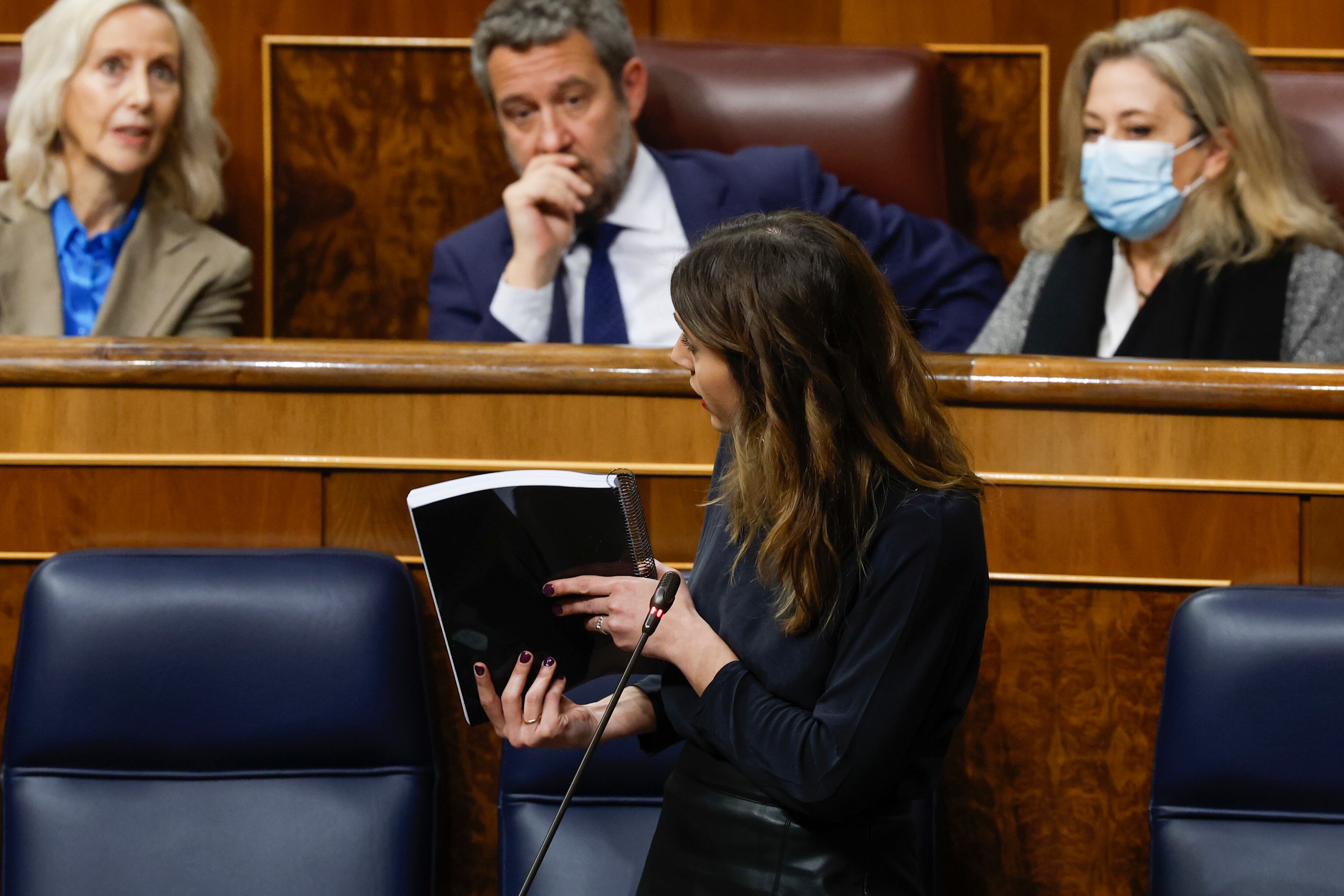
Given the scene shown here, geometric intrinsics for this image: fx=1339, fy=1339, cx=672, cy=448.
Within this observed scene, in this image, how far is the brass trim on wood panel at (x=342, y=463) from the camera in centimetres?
86

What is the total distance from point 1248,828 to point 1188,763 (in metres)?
0.05

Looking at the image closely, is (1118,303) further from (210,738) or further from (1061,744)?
(210,738)

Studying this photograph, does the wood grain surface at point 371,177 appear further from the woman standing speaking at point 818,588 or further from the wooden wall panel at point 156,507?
the woman standing speaking at point 818,588

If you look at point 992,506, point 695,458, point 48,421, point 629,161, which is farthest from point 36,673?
point 629,161

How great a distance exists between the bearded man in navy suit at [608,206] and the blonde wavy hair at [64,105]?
0.29 meters

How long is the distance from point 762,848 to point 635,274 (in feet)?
3.14

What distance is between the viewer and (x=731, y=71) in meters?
1.59

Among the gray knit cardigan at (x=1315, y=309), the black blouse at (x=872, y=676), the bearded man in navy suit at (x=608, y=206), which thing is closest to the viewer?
the black blouse at (x=872, y=676)

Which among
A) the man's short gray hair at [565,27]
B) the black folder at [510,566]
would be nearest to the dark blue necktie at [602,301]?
the man's short gray hair at [565,27]

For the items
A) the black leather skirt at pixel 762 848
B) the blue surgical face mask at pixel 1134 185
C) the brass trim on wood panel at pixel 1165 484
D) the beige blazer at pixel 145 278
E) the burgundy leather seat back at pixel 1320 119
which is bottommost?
the black leather skirt at pixel 762 848

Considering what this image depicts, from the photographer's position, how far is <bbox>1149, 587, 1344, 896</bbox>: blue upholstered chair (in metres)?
0.76

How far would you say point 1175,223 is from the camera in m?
1.38

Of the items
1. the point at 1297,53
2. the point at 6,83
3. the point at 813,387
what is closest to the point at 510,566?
the point at 813,387

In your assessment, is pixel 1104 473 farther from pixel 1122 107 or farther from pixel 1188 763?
pixel 1122 107
